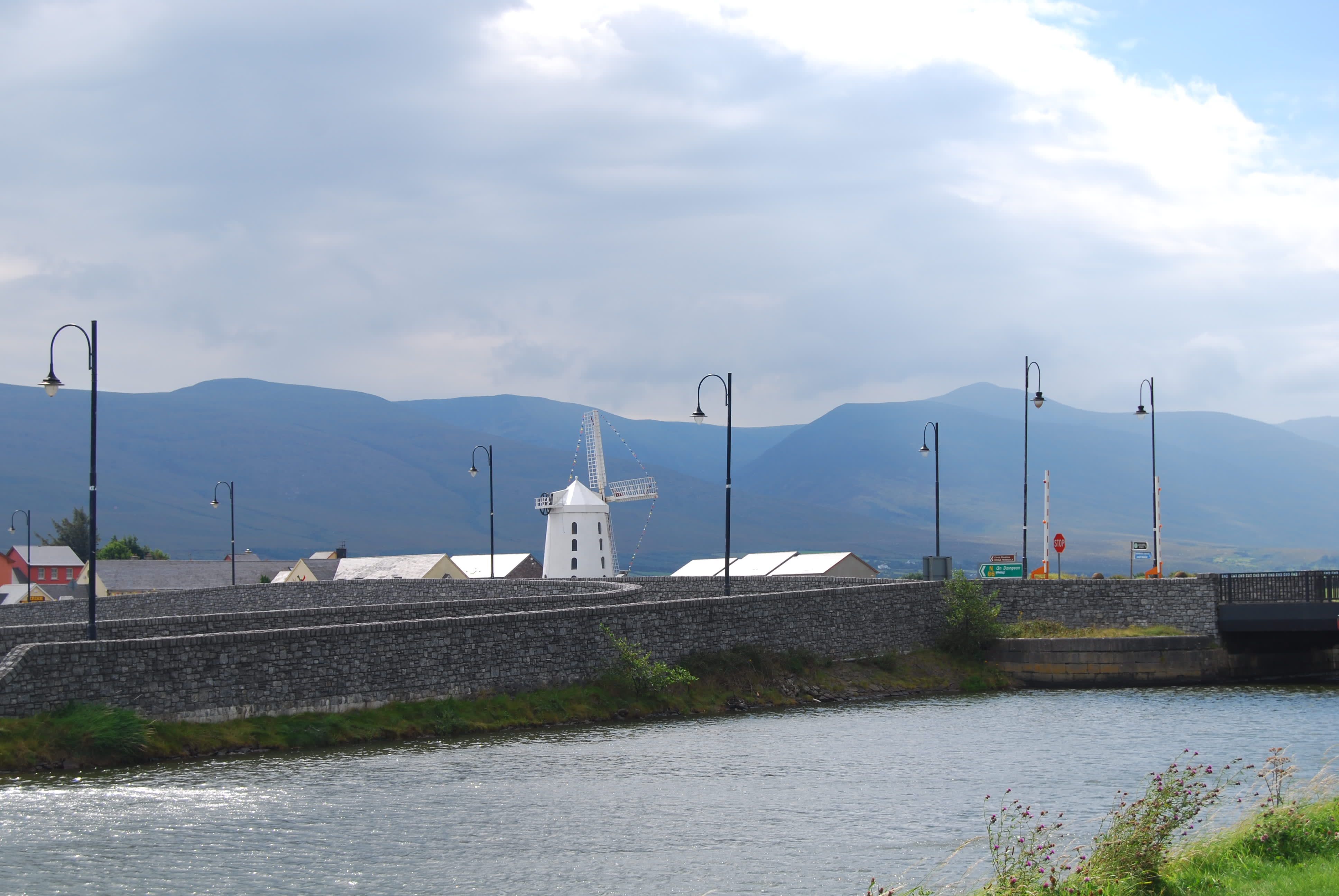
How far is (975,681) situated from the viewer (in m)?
43.1

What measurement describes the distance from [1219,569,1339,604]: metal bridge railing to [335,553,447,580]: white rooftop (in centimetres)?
6511

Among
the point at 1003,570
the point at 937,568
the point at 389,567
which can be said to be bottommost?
the point at 389,567

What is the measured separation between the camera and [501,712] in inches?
1241

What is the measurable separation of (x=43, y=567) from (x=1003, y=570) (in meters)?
106

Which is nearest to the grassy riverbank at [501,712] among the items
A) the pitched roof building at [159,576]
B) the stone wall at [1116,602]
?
the stone wall at [1116,602]

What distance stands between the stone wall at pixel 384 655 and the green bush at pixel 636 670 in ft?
0.91

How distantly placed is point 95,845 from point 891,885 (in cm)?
1115

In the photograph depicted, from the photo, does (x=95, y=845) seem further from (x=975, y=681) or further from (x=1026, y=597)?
(x=1026, y=597)

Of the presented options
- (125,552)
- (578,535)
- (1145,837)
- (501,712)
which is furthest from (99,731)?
(125,552)

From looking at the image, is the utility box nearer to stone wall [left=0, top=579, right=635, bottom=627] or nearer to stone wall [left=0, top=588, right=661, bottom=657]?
stone wall [left=0, top=579, right=635, bottom=627]

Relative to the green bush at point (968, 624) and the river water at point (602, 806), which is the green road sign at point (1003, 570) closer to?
the green bush at point (968, 624)

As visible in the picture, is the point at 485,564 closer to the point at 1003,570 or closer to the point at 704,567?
the point at 704,567

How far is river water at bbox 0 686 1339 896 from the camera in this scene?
59.9 ft

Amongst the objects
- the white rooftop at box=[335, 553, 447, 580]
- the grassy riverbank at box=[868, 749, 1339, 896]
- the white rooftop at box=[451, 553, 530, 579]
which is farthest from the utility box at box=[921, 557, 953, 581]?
the white rooftop at box=[451, 553, 530, 579]
